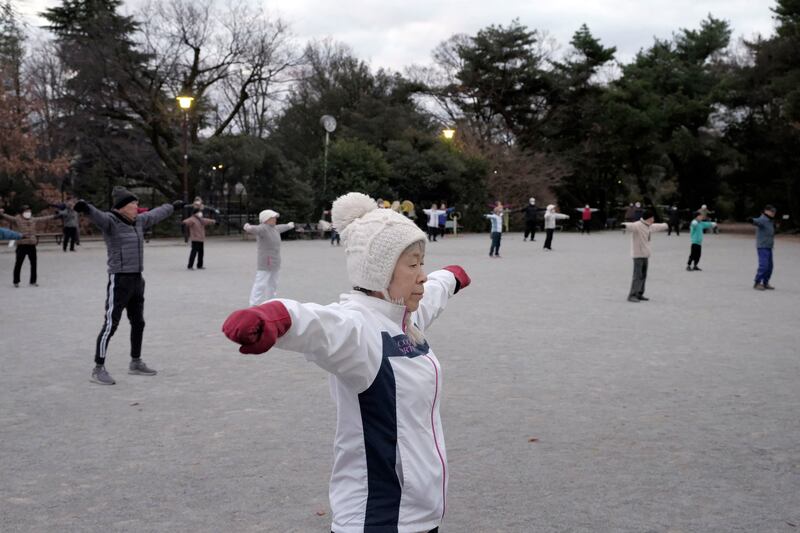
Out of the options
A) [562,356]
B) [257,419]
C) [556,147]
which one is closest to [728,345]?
[562,356]

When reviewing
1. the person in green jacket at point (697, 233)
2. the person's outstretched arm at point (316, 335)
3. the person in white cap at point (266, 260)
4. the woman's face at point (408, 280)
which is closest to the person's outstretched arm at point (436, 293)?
the woman's face at point (408, 280)

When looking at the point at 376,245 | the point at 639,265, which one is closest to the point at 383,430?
the point at 376,245

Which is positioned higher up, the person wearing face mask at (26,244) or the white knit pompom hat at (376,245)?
the white knit pompom hat at (376,245)

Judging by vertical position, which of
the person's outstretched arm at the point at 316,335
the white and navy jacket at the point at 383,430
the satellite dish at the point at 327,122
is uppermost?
the satellite dish at the point at 327,122

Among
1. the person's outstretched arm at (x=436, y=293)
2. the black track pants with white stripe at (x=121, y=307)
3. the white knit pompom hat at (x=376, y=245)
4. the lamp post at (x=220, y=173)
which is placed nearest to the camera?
the white knit pompom hat at (x=376, y=245)

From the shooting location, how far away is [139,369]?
746 centimetres

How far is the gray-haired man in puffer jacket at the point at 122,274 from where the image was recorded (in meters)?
7.19

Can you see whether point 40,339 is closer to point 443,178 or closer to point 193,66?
point 193,66

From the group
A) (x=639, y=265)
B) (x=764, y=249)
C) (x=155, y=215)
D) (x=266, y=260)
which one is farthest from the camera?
(x=764, y=249)

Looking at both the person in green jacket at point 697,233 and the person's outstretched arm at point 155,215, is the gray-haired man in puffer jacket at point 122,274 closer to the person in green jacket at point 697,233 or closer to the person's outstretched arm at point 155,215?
the person's outstretched arm at point 155,215

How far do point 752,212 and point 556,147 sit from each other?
726 inches

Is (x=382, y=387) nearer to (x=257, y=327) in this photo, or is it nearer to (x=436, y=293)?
(x=257, y=327)

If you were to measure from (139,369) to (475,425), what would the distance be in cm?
354

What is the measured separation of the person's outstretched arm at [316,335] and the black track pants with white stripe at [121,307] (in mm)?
5335
